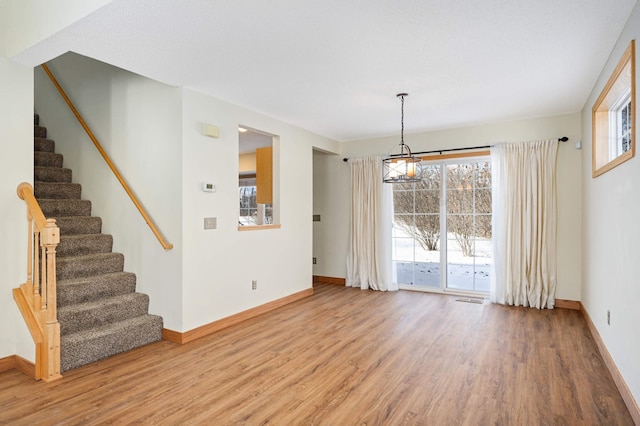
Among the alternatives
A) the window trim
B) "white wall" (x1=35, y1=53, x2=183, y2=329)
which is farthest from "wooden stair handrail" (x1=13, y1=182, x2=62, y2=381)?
the window trim

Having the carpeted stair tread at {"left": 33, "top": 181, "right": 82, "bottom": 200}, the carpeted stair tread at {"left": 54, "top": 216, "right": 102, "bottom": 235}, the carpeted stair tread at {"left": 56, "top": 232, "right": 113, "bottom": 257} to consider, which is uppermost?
the carpeted stair tread at {"left": 33, "top": 181, "right": 82, "bottom": 200}

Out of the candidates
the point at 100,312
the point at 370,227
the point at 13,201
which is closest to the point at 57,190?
the point at 13,201

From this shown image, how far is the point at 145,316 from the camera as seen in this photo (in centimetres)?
375

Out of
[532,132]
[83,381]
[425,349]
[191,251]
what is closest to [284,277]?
[191,251]

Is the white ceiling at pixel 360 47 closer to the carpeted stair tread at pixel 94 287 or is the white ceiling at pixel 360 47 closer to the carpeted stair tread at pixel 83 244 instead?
the carpeted stair tread at pixel 83 244

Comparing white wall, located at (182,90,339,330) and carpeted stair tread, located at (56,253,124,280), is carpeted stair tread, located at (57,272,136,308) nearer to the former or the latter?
carpeted stair tread, located at (56,253,124,280)

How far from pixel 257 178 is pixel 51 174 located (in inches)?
95.4

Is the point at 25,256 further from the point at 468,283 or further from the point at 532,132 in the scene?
the point at 532,132

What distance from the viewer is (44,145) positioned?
464cm

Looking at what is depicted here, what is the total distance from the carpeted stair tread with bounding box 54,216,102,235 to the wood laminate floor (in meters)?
1.55

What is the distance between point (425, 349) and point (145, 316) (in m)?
2.76

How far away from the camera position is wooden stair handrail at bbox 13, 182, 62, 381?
2.78 m

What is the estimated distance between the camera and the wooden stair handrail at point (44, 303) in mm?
2779

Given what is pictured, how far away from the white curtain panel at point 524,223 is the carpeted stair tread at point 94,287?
15.1 feet
